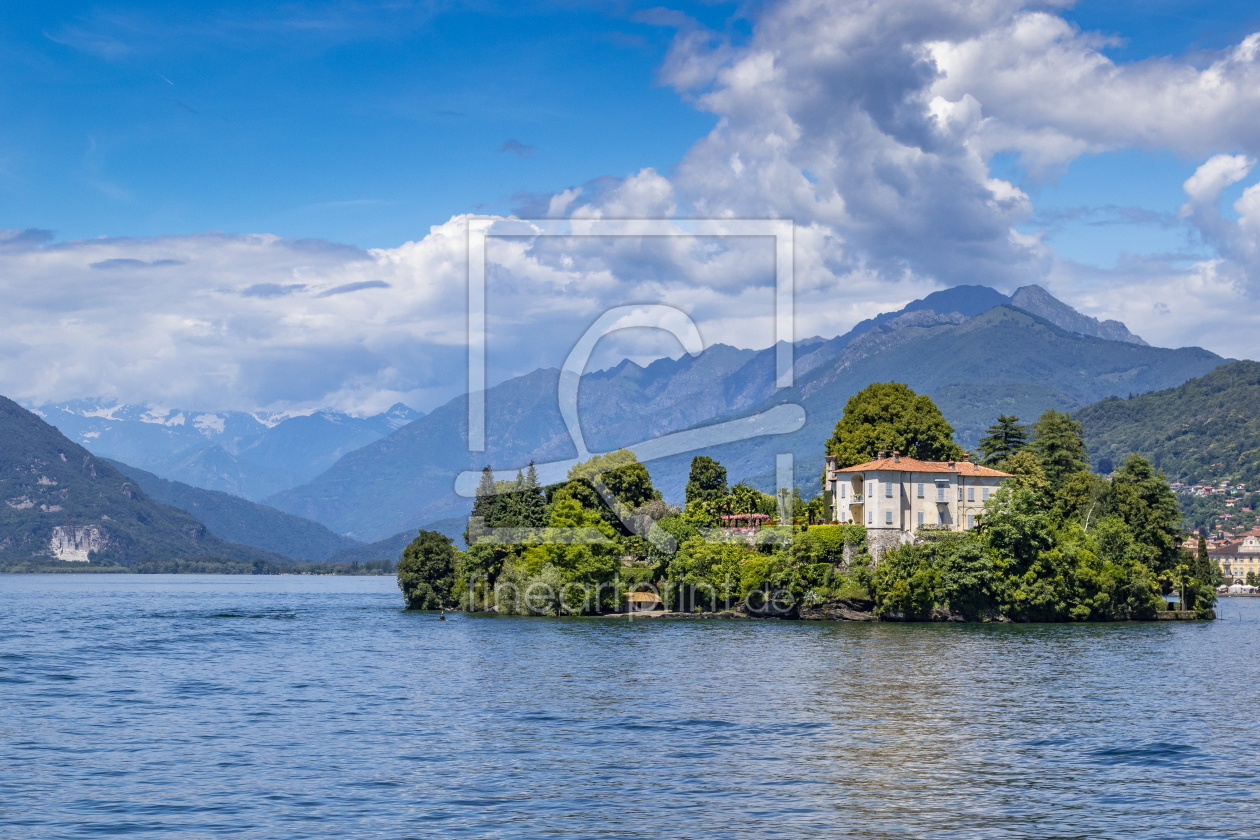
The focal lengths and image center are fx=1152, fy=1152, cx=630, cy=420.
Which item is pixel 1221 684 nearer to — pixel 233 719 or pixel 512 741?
pixel 512 741

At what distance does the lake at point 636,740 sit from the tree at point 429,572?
49.2 metres

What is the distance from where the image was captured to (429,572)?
126812mm

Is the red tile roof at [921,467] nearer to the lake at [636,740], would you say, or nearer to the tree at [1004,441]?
the tree at [1004,441]

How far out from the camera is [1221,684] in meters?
56.9

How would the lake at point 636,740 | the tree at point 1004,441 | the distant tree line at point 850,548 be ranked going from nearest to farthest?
the lake at point 636,740
the distant tree line at point 850,548
the tree at point 1004,441

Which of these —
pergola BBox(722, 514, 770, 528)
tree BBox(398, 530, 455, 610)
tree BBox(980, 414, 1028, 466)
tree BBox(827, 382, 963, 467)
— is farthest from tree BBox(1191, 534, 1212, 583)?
tree BBox(398, 530, 455, 610)

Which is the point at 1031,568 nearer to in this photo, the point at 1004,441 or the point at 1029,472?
the point at 1029,472

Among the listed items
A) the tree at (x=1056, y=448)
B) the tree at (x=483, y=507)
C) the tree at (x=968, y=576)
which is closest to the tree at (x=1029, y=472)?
the tree at (x=1056, y=448)

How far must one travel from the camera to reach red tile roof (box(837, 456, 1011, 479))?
100250mm

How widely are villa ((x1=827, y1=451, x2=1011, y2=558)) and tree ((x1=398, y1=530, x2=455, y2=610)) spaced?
44.7 m

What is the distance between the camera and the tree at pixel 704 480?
133250 millimetres

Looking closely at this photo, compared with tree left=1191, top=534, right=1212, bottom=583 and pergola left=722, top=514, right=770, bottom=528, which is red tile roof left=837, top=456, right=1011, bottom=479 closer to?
pergola left=722, top=514, right=770, bottom=528

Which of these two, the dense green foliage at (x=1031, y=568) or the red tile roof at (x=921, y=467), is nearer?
the dense green foliage at (x=1031, y=568)

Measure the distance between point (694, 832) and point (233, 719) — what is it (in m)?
24.4
